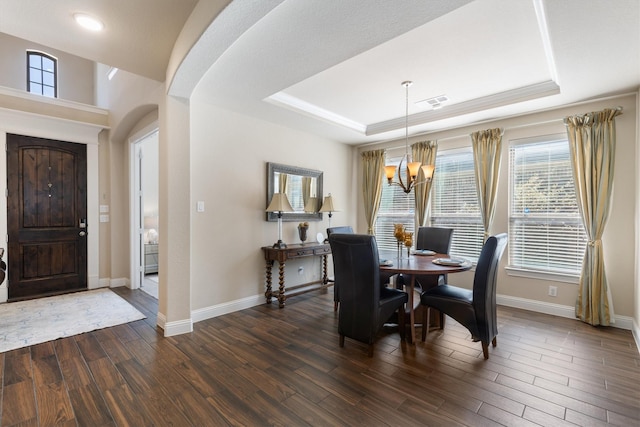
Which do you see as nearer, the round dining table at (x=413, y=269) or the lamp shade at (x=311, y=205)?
the round dining table at (x=413, y=269)

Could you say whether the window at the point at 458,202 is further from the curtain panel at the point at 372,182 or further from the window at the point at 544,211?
the curtain panel at the point at 372,182

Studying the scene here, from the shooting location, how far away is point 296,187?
14.8 feet

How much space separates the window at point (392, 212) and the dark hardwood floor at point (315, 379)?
2.29 meters

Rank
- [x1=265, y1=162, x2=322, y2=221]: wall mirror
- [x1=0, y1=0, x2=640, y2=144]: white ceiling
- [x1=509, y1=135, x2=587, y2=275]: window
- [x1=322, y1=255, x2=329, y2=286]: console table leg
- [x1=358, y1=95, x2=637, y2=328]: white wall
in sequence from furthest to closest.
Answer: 1. [x1=322, y1=255, x2=329, y2=286]: console table leg
2. [x1=265, y1=162, x2=322, y2=221]: wall mirror
3. [x1=509, y1=135, x2=587, y2=275]: window
4. [x1=358, y1=95, x2=637, y2=328]: white wall
5. [x1=0, y1=0, x2=640, y2=144]: white ceiling

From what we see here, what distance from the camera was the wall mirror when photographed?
13.6ft

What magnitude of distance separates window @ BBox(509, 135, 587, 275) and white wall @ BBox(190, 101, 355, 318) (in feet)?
10.2

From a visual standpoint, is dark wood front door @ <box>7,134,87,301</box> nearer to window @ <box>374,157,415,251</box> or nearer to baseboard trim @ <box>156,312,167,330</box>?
baseboard trim @ <box>156,312,167,330</box>

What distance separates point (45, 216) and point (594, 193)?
23.5ft

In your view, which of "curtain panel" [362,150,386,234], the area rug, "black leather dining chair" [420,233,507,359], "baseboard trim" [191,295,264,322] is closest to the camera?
"black leather dining chair" [420,233,507,359]

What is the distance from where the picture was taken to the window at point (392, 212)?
5.07 metres

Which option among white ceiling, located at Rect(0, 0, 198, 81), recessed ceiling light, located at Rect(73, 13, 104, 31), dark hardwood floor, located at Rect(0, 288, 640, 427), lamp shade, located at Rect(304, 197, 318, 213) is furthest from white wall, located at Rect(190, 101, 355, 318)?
recessed ceiling light, located at Rect(73, 13, 104, 31)

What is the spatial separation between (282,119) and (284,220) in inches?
57.0

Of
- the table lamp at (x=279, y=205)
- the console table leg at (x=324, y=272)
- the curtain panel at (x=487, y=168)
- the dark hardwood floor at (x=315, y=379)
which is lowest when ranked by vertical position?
the dark hardwood floor at (x=315, y=379)

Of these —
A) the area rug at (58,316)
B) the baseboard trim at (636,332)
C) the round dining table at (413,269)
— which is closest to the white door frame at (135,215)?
the area rug at (58,316)
